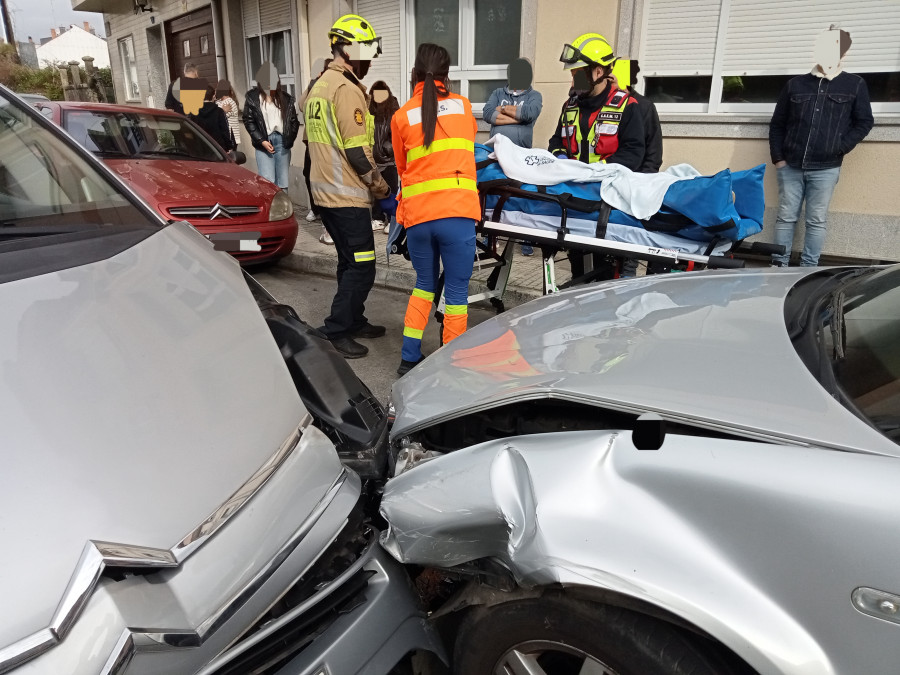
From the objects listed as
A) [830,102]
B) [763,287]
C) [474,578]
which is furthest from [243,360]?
[830,102]

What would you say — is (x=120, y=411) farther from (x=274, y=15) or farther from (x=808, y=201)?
(x=274, y=15)

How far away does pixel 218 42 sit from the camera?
1230cm

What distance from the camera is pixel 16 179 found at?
2160 mm

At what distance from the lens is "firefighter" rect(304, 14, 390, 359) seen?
13.0 ft

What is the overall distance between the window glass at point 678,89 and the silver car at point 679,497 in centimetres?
505

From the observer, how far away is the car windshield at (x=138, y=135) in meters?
6.12

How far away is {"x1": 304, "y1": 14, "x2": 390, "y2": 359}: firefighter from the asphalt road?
206mm

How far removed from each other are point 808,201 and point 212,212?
16.8ft

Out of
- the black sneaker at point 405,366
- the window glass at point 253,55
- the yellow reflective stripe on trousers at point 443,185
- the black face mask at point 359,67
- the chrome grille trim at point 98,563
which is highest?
the window glass at point 253,55

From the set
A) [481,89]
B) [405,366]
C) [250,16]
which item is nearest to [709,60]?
[481,89]

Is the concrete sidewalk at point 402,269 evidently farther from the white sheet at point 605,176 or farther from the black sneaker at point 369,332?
the white sheet at point 605,176

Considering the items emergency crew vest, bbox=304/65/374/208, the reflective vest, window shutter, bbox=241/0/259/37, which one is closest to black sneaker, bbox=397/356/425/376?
the reflective vest

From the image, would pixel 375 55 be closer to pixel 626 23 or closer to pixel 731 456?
pixel 626 23

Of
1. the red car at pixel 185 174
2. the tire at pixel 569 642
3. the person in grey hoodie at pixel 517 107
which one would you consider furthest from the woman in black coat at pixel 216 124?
the tire at pixel 569 642
